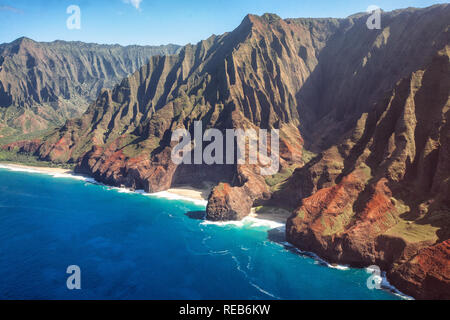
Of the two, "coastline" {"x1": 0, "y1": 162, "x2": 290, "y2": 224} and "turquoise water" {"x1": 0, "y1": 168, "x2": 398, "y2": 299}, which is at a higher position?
"coastline" {"x1": 0, "y1": 162, "x2": 290, "y2": 224}

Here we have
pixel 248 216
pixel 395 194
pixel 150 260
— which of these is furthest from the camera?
pixel 248 216

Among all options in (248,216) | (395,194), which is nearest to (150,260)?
(248,216)

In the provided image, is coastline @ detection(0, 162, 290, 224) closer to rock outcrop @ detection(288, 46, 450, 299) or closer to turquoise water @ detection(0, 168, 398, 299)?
turquoise water @ detection(0, 168, 398, 299)

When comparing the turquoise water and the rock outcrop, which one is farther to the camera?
the rock outcrop

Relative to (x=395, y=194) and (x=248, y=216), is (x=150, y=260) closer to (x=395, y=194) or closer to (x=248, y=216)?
(x=248, y=216)

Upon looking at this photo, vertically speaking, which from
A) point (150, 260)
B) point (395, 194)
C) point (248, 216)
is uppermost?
point (395, 194)

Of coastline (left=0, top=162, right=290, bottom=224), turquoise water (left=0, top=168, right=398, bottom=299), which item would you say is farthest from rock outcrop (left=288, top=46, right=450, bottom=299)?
coastline (left=0, top=162, right=290, bottom=224)

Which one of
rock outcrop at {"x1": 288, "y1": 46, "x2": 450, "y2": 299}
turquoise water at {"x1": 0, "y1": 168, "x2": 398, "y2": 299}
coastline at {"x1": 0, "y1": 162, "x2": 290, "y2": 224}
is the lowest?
turquoise water at {"x1": 0, "y1": 168, "x2": 398, "y2": 299}

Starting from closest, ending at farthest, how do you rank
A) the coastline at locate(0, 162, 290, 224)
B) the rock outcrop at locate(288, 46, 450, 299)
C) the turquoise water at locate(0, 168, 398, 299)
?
the turquoise water at locate(0, 168, 398, 299) → the rock outcrop at locate(288, 46, 450, 299) → the coastline at locate(0, 162, 290, 224)

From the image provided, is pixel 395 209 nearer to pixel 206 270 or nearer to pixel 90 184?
pixel 206 270
